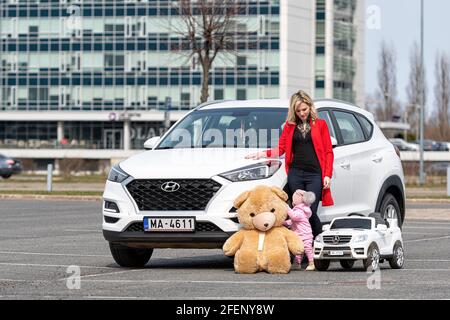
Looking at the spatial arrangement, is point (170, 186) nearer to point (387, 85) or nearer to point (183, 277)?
point (183, 277)

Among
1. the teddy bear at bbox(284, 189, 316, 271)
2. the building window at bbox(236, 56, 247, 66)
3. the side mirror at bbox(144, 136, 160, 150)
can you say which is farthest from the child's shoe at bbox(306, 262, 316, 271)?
the building window at bbox(236, 56, 247, 66)

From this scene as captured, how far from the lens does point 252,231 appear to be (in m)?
13.0

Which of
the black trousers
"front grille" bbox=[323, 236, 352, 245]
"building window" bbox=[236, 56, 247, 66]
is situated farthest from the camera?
"building window" bbox=[236, 56, 247, 66]

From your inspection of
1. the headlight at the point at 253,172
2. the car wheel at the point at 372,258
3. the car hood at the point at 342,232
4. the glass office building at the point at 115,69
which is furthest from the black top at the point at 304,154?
the glass office building at the point at 115,69

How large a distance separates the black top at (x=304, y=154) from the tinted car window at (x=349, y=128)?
1.37 m

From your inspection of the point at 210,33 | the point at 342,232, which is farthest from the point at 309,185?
the point at 210,33

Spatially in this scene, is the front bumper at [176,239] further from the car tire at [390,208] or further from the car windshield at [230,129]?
the car tire at [390,208]

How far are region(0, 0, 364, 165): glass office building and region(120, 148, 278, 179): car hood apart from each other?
277 ft

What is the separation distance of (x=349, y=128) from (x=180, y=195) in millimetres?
2909

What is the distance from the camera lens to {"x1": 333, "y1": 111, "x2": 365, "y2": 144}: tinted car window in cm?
1518

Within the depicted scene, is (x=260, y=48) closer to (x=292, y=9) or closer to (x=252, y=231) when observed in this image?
(x=292, y=9)

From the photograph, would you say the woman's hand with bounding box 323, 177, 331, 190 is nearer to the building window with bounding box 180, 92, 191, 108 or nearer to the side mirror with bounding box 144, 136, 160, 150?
the side mirror with bounding box 144, 136, 160, 150

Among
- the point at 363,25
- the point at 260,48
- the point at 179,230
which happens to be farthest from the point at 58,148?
the point at 179,230
